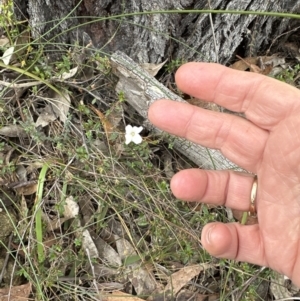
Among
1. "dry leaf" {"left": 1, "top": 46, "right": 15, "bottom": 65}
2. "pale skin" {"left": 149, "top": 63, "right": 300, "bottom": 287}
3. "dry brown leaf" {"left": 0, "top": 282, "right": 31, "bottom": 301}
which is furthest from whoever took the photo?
"dry leaf" {"left": 1, "top": 46, "right": 15, "bottom": 65}

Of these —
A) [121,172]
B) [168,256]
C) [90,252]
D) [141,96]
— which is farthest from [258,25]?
[90,252]

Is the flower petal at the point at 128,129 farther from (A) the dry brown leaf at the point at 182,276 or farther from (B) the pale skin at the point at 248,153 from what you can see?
(A) the dry brown leaf at the point at 182,276

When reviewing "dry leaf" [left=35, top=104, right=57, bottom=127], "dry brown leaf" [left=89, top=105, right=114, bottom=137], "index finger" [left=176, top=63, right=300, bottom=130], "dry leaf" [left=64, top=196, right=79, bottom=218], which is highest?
"index finger" [left=176, top=63, right=300, bottom=130]

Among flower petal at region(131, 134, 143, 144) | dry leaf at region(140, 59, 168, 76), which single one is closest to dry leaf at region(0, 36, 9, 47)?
dry leaf at region(140, 59, 168, 76)

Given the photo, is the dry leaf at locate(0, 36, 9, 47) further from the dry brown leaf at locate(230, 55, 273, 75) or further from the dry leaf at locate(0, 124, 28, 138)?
the dry brown leaf at locate(230, 55, 273, 75)

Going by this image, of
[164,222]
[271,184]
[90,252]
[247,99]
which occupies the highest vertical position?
[247,99]

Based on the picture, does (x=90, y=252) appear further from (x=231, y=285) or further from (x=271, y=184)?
(x=271, y=184)

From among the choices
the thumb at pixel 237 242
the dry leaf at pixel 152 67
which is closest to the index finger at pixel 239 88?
the thumb at pixel 237 242
